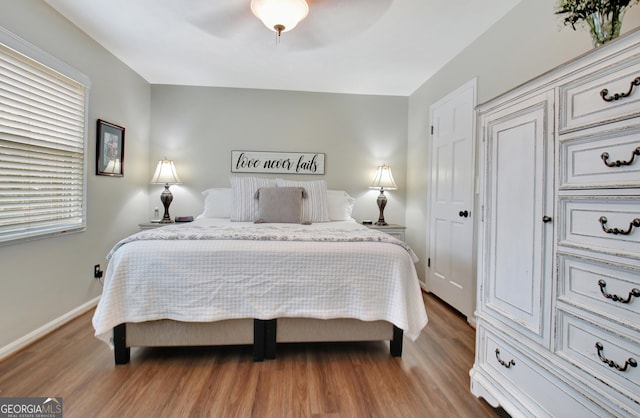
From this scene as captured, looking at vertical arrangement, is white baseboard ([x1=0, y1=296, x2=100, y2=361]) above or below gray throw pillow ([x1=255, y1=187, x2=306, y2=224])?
below

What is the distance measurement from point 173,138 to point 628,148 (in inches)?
153

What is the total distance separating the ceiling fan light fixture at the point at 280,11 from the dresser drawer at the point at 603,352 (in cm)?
195

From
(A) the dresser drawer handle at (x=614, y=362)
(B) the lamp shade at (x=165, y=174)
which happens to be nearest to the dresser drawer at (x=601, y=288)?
(A) the dresser drawer handle at (x=614, y=362)

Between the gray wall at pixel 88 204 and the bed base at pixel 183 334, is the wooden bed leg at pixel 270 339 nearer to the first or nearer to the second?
the bed base at pixel 183 334

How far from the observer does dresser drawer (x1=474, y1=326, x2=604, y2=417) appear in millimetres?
1037

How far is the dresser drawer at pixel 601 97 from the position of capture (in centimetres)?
88

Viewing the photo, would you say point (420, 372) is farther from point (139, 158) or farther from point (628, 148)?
point (139, 158)

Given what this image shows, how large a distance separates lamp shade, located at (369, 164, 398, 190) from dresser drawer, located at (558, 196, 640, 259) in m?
2.44

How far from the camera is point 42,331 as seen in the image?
205 cm

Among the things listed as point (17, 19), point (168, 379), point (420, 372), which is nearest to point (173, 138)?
point (17, 19)

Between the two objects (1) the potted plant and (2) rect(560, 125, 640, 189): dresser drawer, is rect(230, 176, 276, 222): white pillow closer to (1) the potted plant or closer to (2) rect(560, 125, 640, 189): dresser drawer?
(2) rect(560, 125, 640, 189): dresser drawer

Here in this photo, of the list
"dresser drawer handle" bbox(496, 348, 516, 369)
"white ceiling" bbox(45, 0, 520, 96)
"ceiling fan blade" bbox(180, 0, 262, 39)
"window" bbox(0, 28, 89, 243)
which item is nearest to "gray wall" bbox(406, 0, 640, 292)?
"white ceiling" bbox(45, 0, 520, 96)

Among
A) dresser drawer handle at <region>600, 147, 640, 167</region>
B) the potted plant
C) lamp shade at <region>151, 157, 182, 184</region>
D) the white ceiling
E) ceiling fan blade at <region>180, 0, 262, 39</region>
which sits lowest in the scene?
dresser drawer handle at <region>600, 147, 640, 167</region>

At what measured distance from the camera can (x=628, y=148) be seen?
34.9 inches
